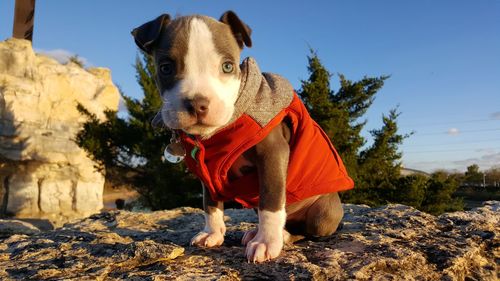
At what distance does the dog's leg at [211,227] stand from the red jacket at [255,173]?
4.3 inches

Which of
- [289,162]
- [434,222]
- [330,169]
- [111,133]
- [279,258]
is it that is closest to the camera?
[279,258]

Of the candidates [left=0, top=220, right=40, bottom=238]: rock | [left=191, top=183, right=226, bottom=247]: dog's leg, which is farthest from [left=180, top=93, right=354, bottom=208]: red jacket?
[left=0, top=220, right=40, bottom=238]: rock

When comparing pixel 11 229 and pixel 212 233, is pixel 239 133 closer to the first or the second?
pixel 212 233

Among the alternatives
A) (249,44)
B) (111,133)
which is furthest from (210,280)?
(111,133)

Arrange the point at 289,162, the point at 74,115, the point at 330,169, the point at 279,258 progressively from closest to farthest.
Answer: the point at 279,258
the point at 289,162
the point at 330,169
the point at 74,115

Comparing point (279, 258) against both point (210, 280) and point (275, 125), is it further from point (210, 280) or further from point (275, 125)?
point (275, 125)

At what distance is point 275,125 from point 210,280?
100 centimetres

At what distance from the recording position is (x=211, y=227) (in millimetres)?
2648

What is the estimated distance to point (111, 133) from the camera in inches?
582

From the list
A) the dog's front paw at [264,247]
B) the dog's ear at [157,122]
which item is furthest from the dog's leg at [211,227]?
the dog's ear at [157,122]

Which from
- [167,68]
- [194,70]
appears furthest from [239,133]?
[167,68]

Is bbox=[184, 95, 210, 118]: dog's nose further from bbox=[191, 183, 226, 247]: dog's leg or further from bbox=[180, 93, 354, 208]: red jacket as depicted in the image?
bbox=[191, 183, 226, 247]: dog's leg

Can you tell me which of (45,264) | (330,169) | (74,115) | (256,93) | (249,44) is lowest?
(45,264)

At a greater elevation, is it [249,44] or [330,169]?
[249,44]
